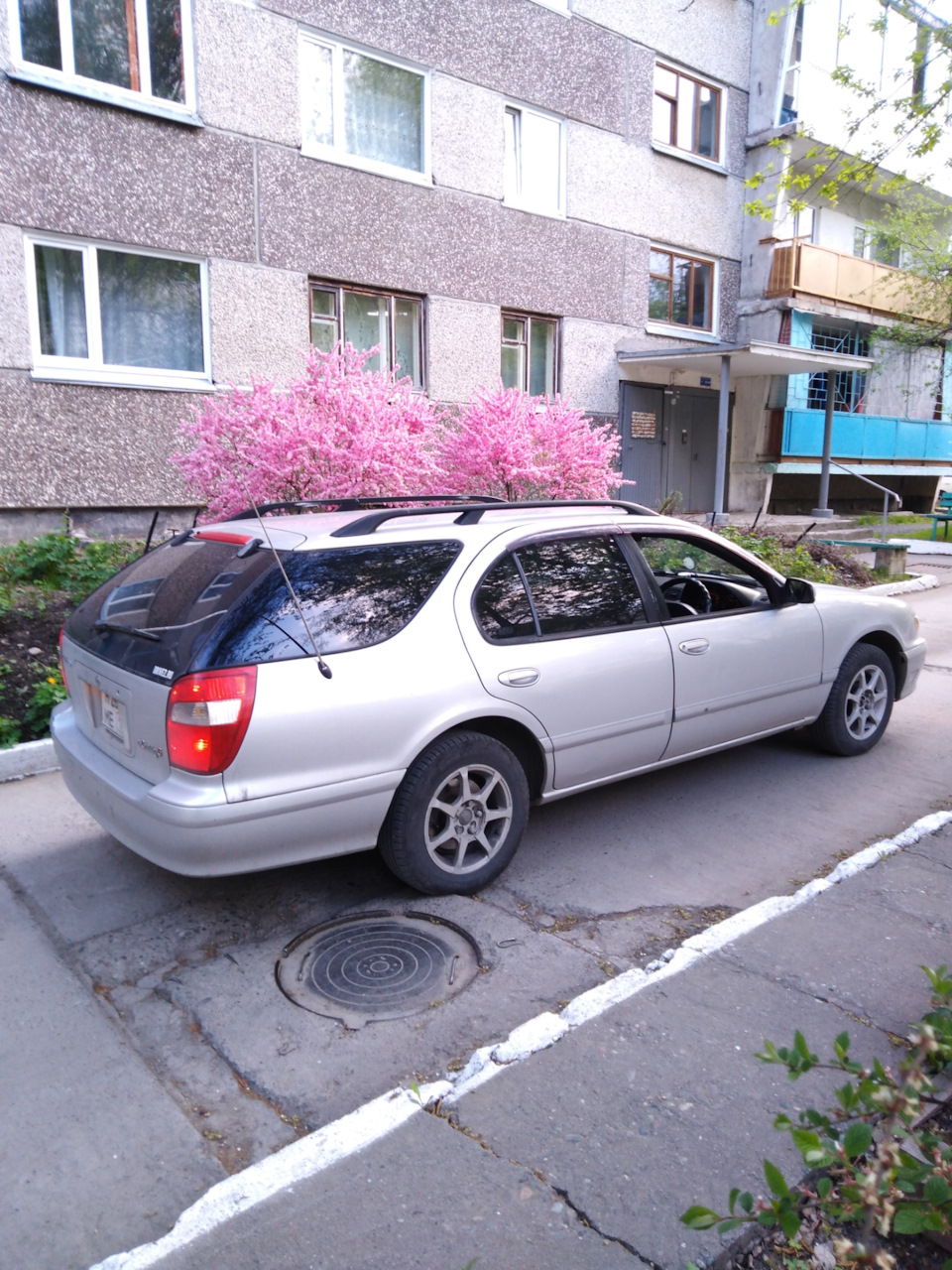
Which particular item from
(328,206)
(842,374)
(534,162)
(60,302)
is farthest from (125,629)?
(842,374)

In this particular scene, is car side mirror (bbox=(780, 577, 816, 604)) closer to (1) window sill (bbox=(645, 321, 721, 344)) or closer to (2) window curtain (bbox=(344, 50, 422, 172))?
(2) window curtain (bbox=(344, 50, 422, 172))

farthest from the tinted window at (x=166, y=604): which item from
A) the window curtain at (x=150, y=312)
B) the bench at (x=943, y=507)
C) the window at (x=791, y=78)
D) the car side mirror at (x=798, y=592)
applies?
the bench at (x=943, y=507)

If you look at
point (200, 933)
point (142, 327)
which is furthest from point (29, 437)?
point (200, 933)

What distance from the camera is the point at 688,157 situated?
55.0 ft

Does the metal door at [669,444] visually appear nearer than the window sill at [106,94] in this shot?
No

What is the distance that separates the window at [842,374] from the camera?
69.4 feet

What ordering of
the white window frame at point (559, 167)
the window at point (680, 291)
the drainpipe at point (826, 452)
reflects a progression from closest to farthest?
the white window frame at point (559, 167) < the window at point (680, 291) < the drainpipe at point (826, 452)

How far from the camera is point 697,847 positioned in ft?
15.0

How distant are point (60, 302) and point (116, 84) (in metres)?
2.49

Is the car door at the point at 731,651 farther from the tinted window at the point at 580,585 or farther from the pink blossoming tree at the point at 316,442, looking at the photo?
the pink blossoming tree at the point at 316,442

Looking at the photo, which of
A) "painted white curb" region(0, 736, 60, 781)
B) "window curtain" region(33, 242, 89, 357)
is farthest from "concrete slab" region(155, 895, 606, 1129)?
"window curtain" region(33, 242, 89, 357)

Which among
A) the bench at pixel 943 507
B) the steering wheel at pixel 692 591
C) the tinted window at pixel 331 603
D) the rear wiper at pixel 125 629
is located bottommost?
the bench at pixel 943 507

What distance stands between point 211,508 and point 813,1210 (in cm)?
641

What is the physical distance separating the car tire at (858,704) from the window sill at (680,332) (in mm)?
11916
